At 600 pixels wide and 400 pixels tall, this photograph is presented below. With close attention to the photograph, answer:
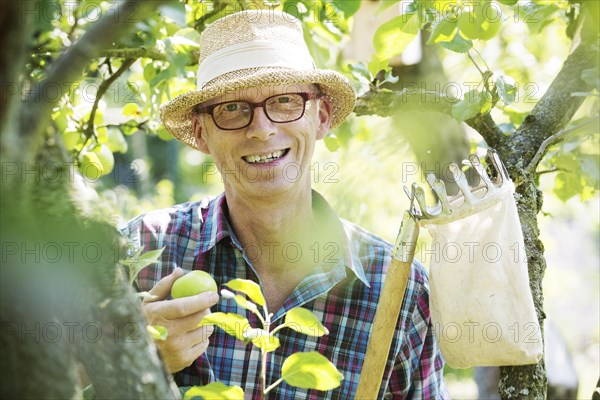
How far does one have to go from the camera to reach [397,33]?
5.83ft

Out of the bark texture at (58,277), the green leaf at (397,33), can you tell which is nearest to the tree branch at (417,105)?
the green leaf at (397,33)

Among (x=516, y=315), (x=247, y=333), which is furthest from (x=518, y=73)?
(x=247, y=333)

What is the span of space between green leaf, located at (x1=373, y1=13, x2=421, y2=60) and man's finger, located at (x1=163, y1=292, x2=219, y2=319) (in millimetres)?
→ 727

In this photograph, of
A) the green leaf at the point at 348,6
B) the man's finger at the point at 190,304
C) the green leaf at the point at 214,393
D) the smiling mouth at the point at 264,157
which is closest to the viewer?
the green leaf at the point at 214,393

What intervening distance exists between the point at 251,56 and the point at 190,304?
81 centimetres

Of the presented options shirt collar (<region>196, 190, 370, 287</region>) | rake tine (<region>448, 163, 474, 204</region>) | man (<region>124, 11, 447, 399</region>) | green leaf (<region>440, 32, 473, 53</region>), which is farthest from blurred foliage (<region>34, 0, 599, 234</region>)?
rake tine (<region>448, 163, 474, 204</region>)

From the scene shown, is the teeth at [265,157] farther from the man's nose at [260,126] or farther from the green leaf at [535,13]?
the green leaf at [535,13]

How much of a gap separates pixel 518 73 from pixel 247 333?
2994mm

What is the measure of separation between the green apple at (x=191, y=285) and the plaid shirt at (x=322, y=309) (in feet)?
1.64

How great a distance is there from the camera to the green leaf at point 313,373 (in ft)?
3.61

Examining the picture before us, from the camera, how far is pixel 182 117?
7.09 ft

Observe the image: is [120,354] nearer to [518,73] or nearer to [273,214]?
[273,214]

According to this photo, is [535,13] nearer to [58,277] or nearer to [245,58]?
[245,58]

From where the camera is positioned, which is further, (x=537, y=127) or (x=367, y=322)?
(x=367, y=322)
